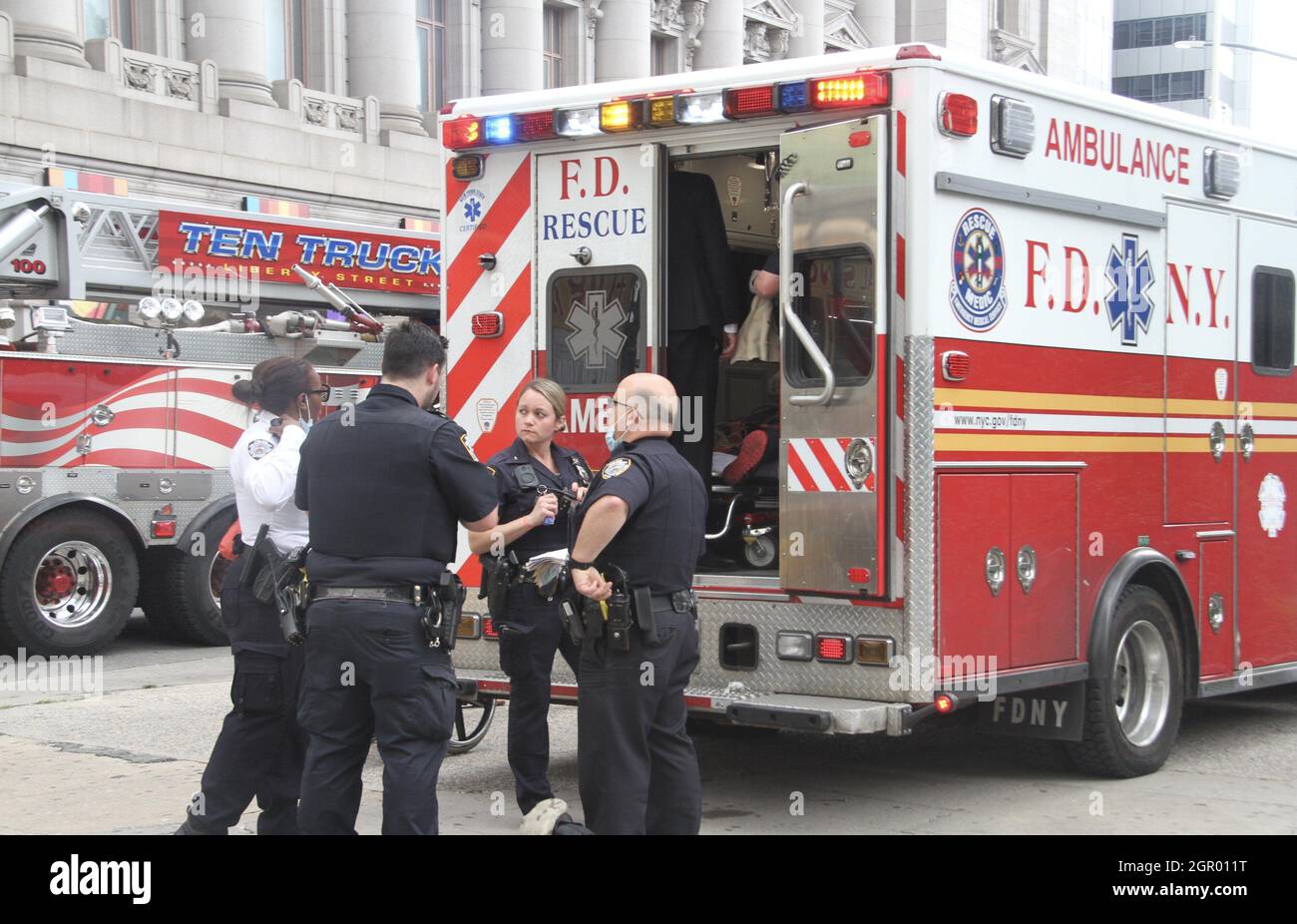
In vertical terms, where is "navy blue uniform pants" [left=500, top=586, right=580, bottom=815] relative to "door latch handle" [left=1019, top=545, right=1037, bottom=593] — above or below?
below

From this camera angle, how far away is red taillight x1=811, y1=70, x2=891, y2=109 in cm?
652

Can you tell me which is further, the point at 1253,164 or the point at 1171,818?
the point at 1253,164

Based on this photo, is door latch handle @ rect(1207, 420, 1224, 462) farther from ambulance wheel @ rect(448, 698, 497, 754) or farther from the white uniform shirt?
the white uniform shirt

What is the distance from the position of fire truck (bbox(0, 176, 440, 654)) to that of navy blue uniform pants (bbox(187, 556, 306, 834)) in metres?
5.91

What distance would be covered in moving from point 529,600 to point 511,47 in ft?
79.3

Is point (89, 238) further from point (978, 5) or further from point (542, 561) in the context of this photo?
point (978, 5)

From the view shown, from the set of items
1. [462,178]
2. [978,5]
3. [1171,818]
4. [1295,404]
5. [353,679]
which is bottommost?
[1171,818]

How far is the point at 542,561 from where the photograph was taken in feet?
20.7

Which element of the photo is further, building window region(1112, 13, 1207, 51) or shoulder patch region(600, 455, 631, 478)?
building window region(1112, 13, 1207, 51)

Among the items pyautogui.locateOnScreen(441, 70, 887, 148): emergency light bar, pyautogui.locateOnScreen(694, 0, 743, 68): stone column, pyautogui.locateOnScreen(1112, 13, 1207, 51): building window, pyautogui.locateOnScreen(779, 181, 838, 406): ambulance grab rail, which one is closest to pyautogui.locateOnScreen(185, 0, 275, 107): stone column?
pyautogui.locateOnScreen(694, 0, 743, 68): stone column

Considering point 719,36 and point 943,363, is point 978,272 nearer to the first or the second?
point 943,363

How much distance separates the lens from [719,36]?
34.9m
